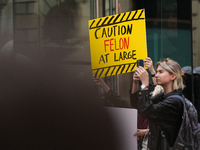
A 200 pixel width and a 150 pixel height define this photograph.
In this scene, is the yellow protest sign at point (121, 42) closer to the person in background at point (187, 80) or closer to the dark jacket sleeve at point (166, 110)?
the dark jacket sleeve at point (166, 110)

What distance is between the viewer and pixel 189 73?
4414mm

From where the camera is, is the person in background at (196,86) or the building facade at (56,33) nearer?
the building facade at (56,33)

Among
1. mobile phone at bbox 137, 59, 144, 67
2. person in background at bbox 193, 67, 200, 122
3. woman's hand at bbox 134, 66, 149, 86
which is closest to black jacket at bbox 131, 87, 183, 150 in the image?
woman's hand at bbox 134, 66, 149, 86

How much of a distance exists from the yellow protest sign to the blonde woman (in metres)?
0.16

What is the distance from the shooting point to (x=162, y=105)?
321 centimetres

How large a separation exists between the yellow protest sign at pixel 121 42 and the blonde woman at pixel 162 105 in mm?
165

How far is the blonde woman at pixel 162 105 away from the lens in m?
3.08

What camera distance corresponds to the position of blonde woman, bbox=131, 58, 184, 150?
3.08 meters

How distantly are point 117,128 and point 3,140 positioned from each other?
813 millimetres

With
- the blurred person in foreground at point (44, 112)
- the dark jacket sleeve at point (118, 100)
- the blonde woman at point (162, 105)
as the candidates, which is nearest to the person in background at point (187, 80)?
the blonde woman at point (162, 105)

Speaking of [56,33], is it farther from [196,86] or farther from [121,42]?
[196,86]

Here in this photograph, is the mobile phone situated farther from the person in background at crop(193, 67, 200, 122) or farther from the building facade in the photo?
the person in background at crop(193, 67, 200, 122)

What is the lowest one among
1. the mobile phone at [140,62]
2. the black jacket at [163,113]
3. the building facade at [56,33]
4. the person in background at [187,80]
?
the black jacket at [163,113]

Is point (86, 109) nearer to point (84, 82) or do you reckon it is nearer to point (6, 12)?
point (84, 82)
